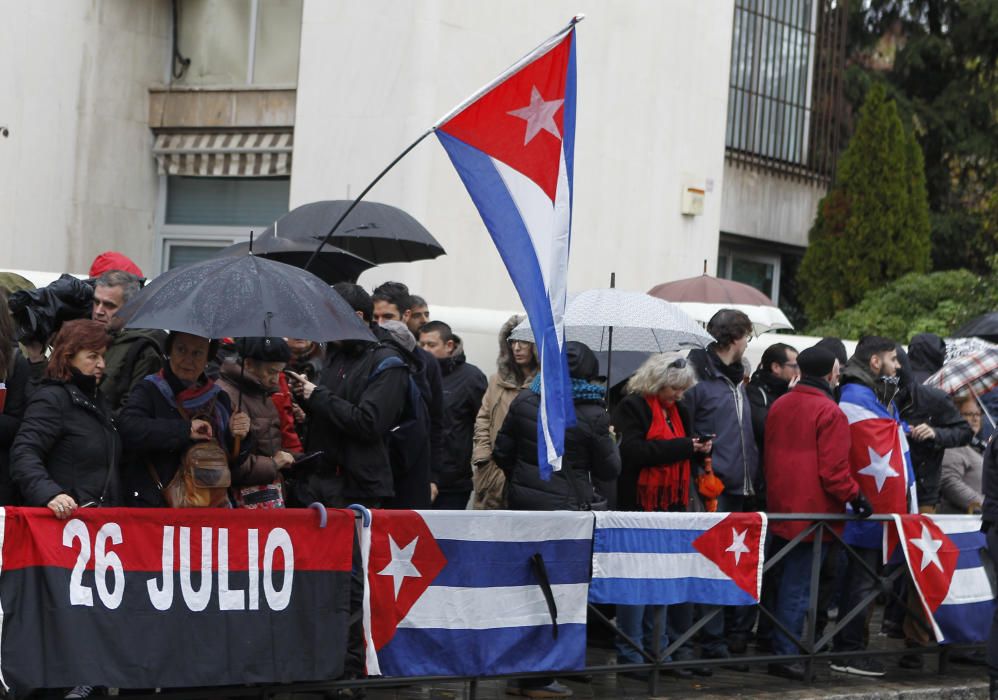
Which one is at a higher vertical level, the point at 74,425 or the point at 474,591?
the point at 74,425

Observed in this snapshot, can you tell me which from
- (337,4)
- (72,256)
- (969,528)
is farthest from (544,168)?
(72,256)

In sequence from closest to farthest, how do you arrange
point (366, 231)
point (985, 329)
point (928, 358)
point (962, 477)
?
point (366, 231)
point (962, 477)
point (928, 358)
point (985, 329)

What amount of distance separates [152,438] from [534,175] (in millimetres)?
2078

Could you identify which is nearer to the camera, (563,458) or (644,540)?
(644,540)

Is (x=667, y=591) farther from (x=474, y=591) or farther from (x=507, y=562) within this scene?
(x=474, y=591)

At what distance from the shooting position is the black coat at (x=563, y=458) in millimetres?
8078

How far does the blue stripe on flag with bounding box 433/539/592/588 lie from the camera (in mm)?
7371

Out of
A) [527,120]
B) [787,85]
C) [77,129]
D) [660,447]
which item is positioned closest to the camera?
[527,120]

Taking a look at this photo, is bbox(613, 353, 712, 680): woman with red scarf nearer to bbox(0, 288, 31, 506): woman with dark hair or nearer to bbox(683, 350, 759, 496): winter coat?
bbox(683, 350, 759, 496): winter coat

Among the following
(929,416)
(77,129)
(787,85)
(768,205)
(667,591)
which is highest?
(787,85)

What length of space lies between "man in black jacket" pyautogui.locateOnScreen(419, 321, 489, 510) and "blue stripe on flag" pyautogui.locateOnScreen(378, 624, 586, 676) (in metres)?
1.95

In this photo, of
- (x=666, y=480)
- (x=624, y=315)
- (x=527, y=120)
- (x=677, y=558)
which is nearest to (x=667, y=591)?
(x=677, y=558)

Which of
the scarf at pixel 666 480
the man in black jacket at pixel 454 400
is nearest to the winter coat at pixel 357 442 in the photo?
the scarf at pixel 666 480

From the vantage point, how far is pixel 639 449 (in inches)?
341
